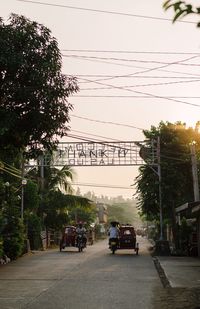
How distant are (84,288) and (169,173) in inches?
754

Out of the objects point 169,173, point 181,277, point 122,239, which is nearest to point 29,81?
point 181,277

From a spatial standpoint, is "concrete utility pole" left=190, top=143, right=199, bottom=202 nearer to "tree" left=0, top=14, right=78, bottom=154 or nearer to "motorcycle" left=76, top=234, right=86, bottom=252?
"motorcycle" left=76, top=234, right=86, bottom=252

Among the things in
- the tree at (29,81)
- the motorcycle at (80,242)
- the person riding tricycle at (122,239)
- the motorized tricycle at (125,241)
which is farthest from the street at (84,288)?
the motorcycle at (80,242)

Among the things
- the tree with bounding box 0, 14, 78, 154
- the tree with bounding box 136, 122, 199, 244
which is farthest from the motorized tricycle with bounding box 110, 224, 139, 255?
the tree with bounding box 0, 14, 78, 154

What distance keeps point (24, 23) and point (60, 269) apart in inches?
411

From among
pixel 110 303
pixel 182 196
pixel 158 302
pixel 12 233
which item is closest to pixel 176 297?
pixel 158 302

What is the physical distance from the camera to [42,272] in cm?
1769

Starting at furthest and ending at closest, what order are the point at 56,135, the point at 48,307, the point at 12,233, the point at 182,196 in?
the point at 182,196 → the point at 12,233 → the point at 56,135 → the point at 48,307

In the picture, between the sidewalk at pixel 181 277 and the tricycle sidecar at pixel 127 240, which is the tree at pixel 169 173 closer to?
the tricycle sidecar at pixel 127 240

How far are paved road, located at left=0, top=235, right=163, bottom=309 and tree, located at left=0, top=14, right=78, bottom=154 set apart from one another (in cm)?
393

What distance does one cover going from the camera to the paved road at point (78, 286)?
10633mm

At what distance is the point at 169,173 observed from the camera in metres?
31.5

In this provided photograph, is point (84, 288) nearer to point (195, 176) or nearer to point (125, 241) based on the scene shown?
point (195, 176)

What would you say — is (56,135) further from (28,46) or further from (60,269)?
(60,269)
